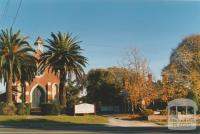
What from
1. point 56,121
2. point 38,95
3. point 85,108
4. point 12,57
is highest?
point 12,57

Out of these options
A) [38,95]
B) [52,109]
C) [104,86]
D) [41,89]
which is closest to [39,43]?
[52,109]

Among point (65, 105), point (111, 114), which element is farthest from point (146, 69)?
point (65, 105)

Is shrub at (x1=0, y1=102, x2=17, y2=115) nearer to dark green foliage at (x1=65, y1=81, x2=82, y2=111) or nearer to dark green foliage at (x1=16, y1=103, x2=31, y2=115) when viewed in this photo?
dark green foliage at (x1=16, y1=103, x2=31, y2=115)

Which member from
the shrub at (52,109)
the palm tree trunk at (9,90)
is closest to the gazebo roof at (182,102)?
the shrub at (52,109)

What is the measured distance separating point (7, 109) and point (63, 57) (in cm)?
1025

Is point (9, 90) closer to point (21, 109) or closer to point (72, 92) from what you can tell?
point (21, 109)

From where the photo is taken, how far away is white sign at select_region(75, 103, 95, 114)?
5122 centimetres

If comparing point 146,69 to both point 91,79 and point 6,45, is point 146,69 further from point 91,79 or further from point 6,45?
point 6,45

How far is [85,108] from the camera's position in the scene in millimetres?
51719

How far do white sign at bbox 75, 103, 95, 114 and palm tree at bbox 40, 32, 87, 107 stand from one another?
443 cm

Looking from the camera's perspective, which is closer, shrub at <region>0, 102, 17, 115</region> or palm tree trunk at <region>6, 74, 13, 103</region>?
shrub at <region>0, 102, 17, 115</region>

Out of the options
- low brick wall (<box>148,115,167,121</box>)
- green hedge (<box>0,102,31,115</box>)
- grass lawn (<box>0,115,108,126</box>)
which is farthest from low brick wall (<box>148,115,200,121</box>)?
green hedge (<box>0,102,31,115</box>)

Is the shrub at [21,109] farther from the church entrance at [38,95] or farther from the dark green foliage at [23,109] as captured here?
the church entrance at [38,95]

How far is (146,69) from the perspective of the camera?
2109 inches
